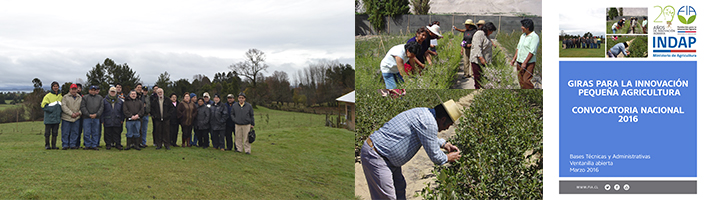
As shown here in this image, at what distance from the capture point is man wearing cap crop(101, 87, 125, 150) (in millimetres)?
7617

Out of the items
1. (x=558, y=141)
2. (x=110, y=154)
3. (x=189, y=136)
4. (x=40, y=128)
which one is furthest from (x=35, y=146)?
(x=558, y=141)

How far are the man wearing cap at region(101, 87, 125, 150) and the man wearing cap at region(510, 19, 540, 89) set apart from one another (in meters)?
7.56

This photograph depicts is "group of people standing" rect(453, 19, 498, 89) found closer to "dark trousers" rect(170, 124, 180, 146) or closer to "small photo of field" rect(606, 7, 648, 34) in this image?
"small photo of field" rect(606, 7, 648, 34)

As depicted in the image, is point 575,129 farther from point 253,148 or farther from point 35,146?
point 35,146

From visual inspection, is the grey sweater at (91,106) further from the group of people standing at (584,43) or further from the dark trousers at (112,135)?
the group of people standing at (584,43)

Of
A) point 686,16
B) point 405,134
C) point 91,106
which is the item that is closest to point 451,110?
point 405,134

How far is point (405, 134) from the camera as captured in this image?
428cm

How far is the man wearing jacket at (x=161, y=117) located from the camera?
8.17 meters

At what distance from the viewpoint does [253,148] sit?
31.1 ft

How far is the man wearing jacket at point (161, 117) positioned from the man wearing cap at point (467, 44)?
634 cm

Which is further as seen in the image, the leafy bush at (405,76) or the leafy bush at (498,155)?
the leafy bush at (405,76)

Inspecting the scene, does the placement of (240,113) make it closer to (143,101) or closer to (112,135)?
(143,101)

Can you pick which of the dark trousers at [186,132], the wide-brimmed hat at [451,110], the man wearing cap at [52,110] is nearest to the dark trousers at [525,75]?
the wide-brimmed hat at [451,110]

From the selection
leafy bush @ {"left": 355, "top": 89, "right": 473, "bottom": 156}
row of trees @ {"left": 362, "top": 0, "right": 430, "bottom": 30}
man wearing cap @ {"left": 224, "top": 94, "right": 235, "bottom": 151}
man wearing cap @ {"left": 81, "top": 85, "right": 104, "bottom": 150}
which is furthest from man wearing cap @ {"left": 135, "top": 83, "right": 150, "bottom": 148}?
row of trees @ {"left": 362, "top": 0, "right": 430, "bottom": 30}
